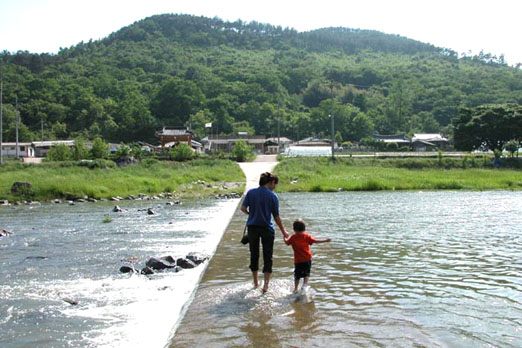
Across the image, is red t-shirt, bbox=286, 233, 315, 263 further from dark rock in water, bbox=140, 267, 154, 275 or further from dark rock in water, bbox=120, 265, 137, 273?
dark rock in water, bbox=120, 265, 137, 273

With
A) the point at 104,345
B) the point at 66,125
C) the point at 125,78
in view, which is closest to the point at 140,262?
the point at 104,345

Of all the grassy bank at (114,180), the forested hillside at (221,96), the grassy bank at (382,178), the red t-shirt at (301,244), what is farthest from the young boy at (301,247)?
the forested hillside at (221,96)

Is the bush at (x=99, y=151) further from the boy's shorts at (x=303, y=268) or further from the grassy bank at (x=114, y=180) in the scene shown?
the boy's shorts at (x=303, y=268)

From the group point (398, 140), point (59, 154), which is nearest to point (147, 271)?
point (59, 154)

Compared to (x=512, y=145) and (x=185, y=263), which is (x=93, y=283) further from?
(x=512, y=145)

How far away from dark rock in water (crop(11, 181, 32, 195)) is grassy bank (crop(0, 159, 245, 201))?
236 millimetres

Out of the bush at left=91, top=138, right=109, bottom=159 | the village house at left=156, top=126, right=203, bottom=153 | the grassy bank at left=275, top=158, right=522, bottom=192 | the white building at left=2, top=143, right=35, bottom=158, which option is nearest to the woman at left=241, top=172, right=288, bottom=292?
the grassy bank at left=275, top=158, right=522, bottom=192

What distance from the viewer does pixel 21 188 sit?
3120 centimetres

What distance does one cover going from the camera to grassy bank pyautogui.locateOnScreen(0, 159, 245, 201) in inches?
1256

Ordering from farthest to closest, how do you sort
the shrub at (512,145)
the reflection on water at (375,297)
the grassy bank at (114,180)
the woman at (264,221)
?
the shrub at (512,145)
the grassy bank at (114,180)
the woman at (264,221)
the reflection on water at (375,297)

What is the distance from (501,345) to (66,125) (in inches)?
4179

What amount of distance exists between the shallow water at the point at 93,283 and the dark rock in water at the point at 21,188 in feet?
43.4

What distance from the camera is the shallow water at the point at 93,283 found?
21.0 feet

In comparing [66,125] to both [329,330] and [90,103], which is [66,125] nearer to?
[90,103]
